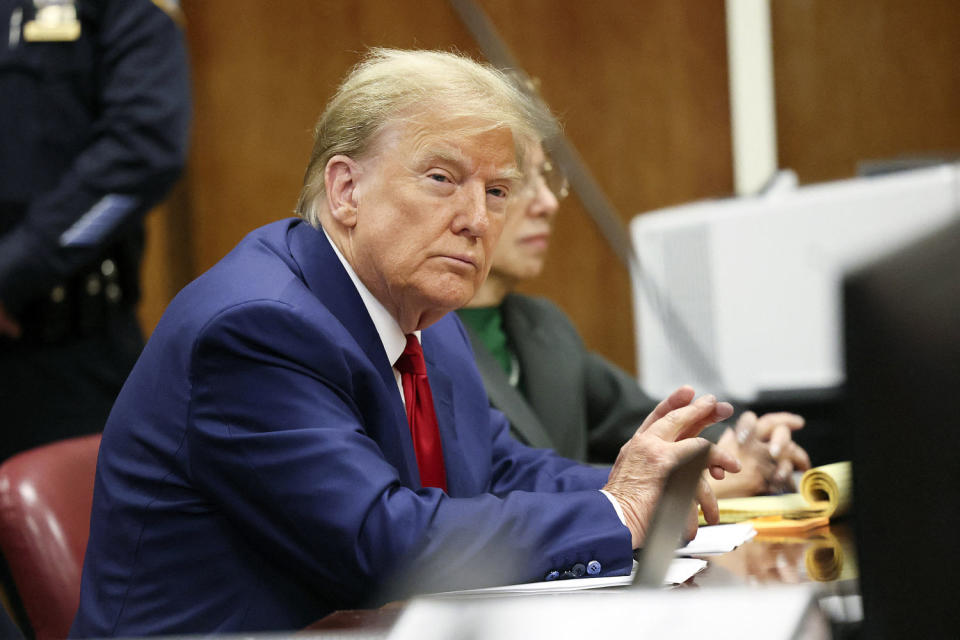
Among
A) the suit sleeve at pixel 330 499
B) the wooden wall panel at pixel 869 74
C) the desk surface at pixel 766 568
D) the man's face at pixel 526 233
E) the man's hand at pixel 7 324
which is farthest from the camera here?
the wooden wall panel at pixel 869 74

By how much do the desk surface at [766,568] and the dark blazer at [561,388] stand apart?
77 cm

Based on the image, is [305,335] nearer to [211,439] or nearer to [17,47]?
[211,439]

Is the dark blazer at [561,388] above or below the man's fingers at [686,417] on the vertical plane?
below

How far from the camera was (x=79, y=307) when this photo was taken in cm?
232

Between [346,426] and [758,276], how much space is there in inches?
67.7

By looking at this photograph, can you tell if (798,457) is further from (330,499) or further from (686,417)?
(330,499)

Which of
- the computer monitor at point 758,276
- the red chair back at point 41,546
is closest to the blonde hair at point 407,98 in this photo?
the red chair back at point 41,546

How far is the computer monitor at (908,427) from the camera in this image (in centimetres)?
55

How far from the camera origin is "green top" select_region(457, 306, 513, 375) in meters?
2.32

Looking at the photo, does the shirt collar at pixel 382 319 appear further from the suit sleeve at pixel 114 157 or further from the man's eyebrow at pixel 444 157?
the suit sleeve at pixel 114 157

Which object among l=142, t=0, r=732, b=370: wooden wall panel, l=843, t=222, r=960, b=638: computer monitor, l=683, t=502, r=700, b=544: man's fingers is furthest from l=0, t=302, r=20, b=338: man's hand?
l=843, t=222, r=960, b=638: computer monitor

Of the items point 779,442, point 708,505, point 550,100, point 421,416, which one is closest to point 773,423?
point 779,442

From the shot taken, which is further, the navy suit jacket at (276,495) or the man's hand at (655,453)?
the man's hand at (655,453)

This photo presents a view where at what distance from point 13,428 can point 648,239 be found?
1573 millimetres
